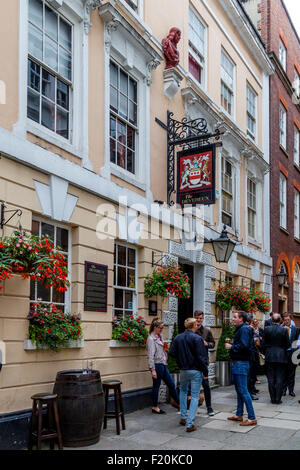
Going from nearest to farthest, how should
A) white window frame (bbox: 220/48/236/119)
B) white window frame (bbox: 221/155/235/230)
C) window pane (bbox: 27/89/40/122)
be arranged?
window pane (bbox: 27/89/40/122), white window frame (bbox: 221/155/235/230), white window frame (bbox: 220/48/236/119)

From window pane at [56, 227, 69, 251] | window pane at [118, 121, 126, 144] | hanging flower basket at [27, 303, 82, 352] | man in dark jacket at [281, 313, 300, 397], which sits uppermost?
window pane at [118, 121, 126, 144]

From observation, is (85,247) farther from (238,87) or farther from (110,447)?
(238,87)

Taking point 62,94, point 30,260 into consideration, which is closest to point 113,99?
point 62,94

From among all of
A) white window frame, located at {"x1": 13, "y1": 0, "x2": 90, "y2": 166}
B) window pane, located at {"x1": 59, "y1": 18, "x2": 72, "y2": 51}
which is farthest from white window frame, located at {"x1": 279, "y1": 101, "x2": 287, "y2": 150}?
window pane, located at {"x1": 59, "y1": 18, "x2": 72, "y2": 51}

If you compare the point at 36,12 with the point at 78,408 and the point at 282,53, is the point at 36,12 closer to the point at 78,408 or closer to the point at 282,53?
the point at 78,408

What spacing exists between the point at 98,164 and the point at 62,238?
4.92 feet

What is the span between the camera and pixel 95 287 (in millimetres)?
8586

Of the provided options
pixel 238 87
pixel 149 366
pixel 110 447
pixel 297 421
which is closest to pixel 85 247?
pixel 149 366

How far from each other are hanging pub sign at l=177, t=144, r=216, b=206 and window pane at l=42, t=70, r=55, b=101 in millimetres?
3402

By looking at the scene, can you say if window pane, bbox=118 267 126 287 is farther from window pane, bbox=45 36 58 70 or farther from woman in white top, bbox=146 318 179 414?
window pane, bbox=45 36 58 70

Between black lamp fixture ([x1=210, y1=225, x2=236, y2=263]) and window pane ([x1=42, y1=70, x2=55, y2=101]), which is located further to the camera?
black lamp fixture ([x1=210, y1=225, x2=236, y2=263])

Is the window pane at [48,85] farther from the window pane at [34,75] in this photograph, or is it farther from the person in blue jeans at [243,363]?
the person in blue jeans at [243,363]

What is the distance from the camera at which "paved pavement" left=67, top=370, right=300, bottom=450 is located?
7145 mm

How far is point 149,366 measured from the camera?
9.16m
